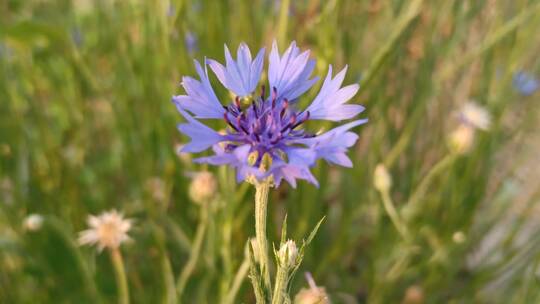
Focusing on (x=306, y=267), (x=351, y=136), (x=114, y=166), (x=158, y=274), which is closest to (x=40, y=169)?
(x=114, y=166)

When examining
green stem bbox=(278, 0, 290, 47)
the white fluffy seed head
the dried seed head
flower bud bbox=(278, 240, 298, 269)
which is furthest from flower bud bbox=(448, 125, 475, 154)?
flower bud bbox=(278, 240, 298, 269)

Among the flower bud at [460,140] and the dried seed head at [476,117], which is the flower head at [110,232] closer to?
the flower bud at [460,140]

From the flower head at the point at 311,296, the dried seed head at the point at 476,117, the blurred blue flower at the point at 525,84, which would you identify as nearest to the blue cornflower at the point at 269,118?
the flower head at the point at 311,296

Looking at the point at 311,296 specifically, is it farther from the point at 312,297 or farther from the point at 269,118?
the point at 269,118

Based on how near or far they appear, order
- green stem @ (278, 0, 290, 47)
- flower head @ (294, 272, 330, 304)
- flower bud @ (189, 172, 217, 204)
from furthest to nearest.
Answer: green stem @ (278, 0, 290, 47) → flower bud @ (189, 172, 217, 204) → flower head @ (294, 272, 330, 304)

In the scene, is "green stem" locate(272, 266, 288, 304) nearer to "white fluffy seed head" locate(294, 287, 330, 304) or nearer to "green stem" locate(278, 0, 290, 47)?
"white fluffy seed head" locate(294, 287, 330, 304)

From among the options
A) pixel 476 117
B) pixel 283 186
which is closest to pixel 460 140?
pixel 476 117

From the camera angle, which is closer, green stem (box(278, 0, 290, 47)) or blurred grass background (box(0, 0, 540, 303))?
green stem (box(278, 0, 290, 47))
